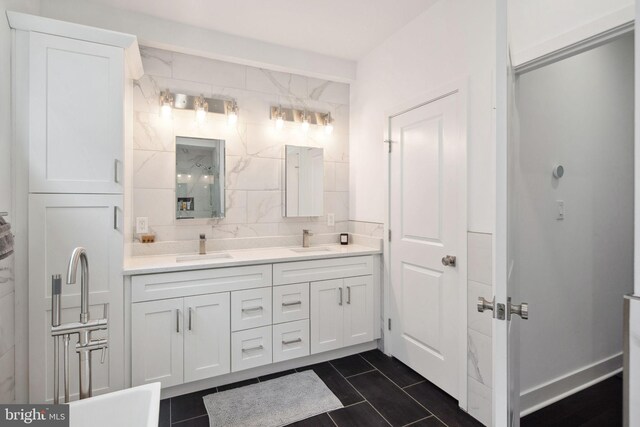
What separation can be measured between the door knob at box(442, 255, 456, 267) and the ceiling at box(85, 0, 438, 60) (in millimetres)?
1760

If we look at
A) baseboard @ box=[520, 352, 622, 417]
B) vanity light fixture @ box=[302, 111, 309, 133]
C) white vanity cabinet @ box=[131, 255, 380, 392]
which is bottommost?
baseboard @ box=[520, 352, 622, 417]

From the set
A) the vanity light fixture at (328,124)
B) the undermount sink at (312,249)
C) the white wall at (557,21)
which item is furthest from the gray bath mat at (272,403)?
the white wall at (557,21)

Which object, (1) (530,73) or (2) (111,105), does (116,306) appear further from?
(1) (530,73)

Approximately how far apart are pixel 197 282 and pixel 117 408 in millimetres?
1124

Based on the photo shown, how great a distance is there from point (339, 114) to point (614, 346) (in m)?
2.82

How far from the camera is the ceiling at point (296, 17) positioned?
7.53 feet

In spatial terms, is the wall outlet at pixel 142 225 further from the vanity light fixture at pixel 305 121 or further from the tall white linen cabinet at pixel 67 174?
the vanity light fixture at pixel 305 121

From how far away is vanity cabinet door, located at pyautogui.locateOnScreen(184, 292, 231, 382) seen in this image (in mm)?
2176

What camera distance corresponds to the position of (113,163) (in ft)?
6.49

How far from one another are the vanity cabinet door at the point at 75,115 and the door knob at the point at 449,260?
211 cm

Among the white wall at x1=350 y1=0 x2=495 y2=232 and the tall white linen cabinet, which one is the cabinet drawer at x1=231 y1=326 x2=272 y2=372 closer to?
the tall white linen cabinet

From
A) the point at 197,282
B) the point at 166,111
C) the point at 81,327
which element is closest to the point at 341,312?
the point at 197,282

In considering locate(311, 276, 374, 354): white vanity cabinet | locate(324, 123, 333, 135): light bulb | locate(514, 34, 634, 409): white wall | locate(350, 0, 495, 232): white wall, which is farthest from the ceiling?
locate(311, 276, 374, 354): white vanity cabinet

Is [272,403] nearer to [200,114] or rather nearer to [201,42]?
[200,114]
